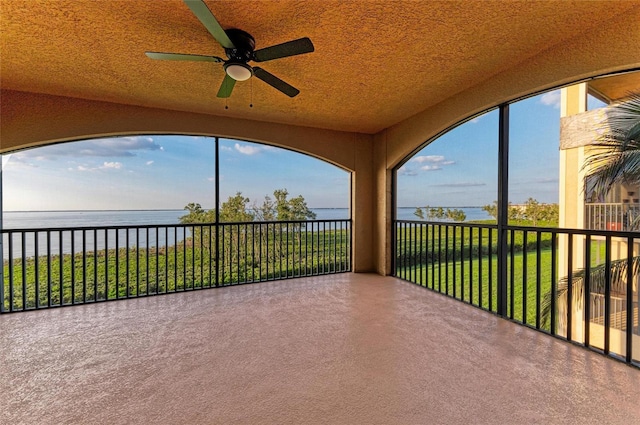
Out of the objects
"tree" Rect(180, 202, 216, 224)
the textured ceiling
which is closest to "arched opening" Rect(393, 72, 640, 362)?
the textured ceiling

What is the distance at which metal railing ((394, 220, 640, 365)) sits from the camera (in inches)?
88.4

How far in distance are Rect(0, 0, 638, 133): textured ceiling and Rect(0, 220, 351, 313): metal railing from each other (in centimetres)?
175

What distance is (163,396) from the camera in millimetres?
1692

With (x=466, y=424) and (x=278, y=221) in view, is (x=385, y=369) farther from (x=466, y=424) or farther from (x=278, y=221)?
(x=278, y=221)

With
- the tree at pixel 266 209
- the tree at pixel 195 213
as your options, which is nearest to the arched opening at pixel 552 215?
the tree at pixel 266 209

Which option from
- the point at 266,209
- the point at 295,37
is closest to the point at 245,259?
the point at 266,209

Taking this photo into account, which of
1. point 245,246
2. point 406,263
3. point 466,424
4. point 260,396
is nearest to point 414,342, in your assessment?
point 466,424

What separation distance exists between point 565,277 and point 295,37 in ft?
11.4

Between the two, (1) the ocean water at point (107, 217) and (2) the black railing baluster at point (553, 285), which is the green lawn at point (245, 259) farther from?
(2) the black railing baluster at point (553, 285)

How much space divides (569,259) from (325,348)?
2367 mm

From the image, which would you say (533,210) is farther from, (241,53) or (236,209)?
(236,209)

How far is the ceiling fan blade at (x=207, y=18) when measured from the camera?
1447 mm

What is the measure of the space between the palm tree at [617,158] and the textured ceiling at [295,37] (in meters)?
0.78

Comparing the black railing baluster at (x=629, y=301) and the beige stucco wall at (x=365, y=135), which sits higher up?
the beige stucco wall at (x=365, y=135)
